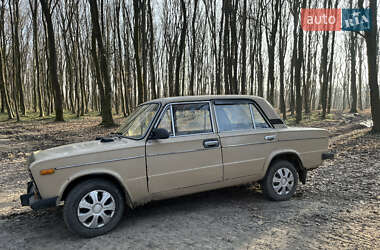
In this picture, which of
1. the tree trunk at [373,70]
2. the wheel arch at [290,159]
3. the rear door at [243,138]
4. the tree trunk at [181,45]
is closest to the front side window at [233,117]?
the rear door at [243,138]

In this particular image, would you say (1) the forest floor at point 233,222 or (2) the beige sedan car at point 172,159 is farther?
(2) the beige sedan car at point 172,159

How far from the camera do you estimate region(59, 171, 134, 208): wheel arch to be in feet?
11.6

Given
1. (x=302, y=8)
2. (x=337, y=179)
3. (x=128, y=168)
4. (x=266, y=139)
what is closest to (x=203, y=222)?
(x=128, y=168)

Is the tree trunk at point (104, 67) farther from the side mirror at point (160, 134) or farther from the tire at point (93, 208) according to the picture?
the tire at point (93, 208)

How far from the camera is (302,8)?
18297 mm

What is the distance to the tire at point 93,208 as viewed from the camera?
11.6 ft

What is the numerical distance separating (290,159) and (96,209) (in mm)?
3688

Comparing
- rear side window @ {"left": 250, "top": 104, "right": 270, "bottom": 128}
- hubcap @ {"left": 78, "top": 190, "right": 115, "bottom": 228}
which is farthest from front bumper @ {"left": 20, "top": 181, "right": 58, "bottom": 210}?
rear side window @ {"left": 250, "top": 104, "right": 270, "bottom": 128}

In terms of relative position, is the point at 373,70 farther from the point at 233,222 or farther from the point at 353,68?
the point at 353,68

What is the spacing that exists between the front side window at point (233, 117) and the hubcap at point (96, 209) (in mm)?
2106

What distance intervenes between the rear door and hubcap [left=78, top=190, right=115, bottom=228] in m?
1.92

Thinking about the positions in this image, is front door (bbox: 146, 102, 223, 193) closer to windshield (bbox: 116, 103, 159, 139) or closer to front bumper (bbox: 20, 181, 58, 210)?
windshield (bbox: 116, 103, 159, 139)

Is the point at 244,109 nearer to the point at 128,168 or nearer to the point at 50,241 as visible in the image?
the point at 128,168

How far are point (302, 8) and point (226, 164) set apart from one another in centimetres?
1793
